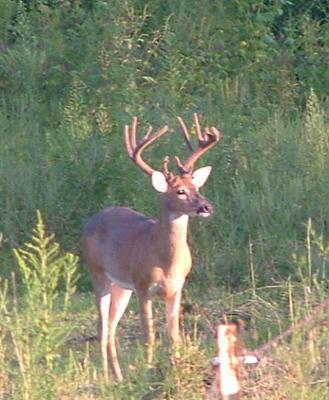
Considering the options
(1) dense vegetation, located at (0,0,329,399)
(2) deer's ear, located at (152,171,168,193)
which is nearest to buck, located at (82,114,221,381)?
(2) deer's ear, located at (152,171,168,193)

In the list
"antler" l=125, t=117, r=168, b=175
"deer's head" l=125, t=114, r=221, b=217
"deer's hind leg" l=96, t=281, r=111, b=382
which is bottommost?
"deer's hind leg" l=96, t=281, r=111, b=382

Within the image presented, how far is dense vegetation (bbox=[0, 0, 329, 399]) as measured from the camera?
11148 mm

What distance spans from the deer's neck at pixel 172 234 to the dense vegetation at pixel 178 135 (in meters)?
0.52

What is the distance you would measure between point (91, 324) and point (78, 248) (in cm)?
165

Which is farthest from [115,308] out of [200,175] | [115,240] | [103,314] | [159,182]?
[200,175]

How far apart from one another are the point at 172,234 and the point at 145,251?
22cm

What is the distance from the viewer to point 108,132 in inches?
525

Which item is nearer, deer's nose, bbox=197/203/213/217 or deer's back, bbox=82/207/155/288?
deer's nose, bbox=197/203/213/217

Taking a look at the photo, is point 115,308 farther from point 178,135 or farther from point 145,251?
point 178,135

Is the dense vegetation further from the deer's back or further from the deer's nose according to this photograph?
the deer's nose

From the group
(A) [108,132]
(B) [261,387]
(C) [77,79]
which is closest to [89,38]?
(C) [77,79]

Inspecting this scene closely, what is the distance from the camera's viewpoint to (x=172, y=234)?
33.1ft

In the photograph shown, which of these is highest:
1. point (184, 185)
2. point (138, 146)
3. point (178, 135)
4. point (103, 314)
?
point (178, 135)

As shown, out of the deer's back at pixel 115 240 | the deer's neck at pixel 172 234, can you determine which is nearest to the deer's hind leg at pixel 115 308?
the deer's back at pixel 115 240
